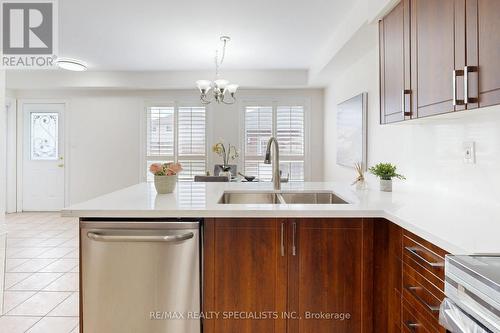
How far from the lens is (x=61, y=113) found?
604 centimetres

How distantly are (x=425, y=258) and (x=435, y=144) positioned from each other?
1.21 metres

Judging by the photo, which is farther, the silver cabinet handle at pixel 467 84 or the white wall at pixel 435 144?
A: the white wall at pixel 435 144

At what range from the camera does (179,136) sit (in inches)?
231

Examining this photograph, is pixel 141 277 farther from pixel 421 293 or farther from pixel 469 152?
pixel 469 152

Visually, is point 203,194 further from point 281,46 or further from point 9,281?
point 281,46

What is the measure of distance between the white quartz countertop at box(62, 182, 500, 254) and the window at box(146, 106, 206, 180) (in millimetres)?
3687

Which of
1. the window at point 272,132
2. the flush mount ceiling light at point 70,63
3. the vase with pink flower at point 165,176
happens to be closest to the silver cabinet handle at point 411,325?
the vase with pink flower at point 165,176

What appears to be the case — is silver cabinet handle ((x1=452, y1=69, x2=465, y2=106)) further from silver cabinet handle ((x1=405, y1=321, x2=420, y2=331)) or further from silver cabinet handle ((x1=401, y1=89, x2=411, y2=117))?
silver cabinet handle ((x1=405, y1=321, x2=420, y2=331))

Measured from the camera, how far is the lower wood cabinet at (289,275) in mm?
1644

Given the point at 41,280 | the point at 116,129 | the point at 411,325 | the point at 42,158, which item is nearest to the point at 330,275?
the point at 411,325

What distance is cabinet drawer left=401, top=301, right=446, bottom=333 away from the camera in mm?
1196

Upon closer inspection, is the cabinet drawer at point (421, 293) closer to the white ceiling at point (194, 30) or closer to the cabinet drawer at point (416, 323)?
the cabinet drawer at point (416, 323)

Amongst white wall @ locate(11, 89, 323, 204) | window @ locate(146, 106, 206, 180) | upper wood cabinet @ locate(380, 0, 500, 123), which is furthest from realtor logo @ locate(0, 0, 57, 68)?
upper wood cabinet @ locate(380, 0, 500, 123)

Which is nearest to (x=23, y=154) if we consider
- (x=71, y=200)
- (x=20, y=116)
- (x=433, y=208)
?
(x=20, y=116)
